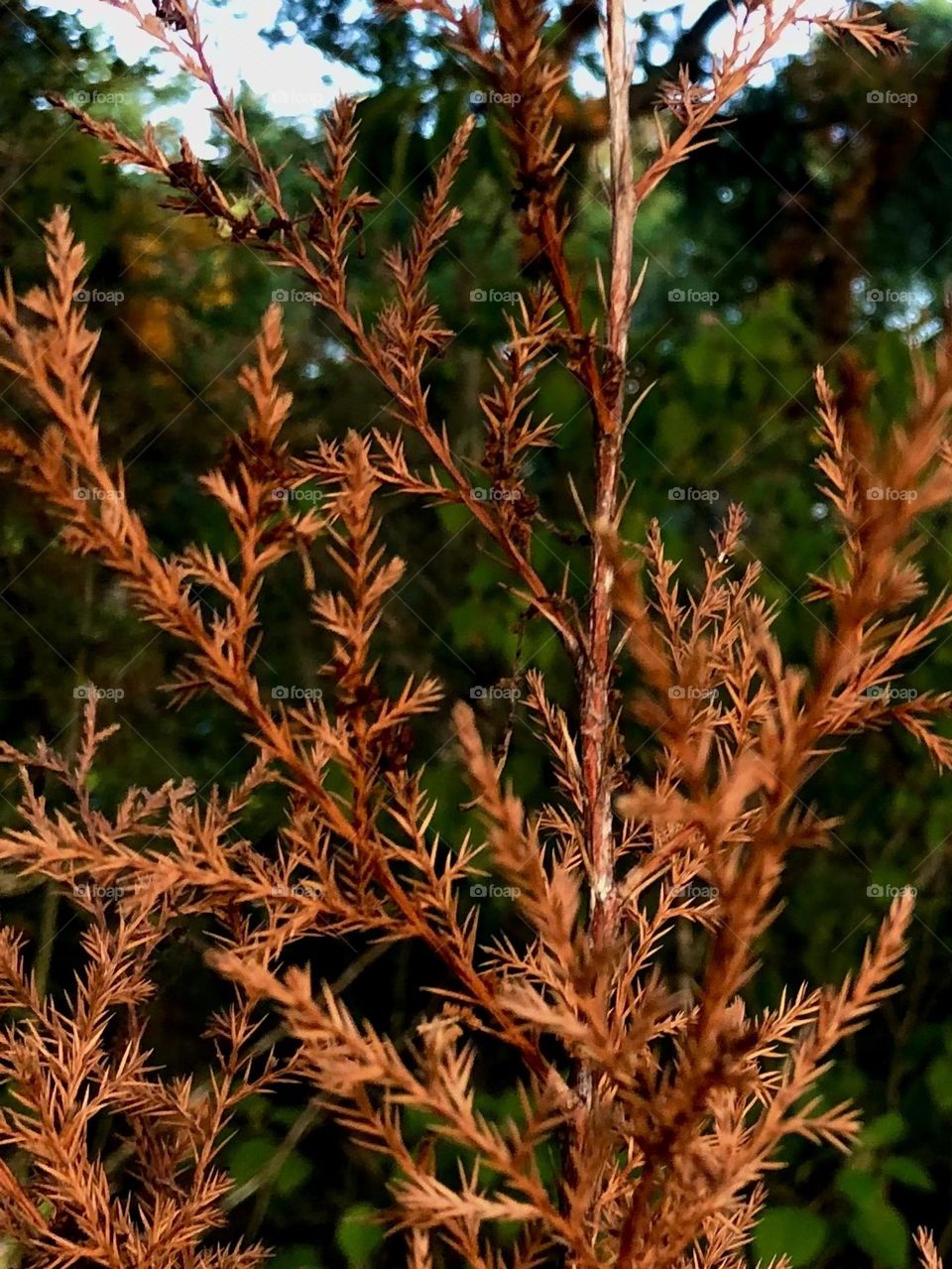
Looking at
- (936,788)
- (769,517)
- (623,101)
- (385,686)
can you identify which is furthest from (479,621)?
(623,101)

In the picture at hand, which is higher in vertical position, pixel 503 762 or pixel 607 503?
pixel 607 503

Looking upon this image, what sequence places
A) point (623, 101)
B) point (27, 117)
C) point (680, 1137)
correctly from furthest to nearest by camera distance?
point (27, 117)
point (623, 101)
point (680, 1137)

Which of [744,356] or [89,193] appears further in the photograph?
[89,193]

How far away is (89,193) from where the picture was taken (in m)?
1.70

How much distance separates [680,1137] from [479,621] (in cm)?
112

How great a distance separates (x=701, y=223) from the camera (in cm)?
182

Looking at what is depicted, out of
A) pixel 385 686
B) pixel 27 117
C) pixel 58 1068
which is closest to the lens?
pixel 58 1068

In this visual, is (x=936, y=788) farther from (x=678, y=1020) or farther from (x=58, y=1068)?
(x=58, y=1068)

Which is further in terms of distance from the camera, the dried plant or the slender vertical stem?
the slender vertical stem

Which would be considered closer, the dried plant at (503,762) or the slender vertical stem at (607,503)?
the dried plant at (503,762)

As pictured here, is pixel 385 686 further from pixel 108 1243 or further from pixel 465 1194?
pixel 465 1194

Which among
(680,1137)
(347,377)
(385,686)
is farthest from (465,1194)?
(347,377)

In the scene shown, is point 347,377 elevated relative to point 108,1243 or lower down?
lower down

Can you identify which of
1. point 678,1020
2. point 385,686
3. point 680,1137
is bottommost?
point 385,686
